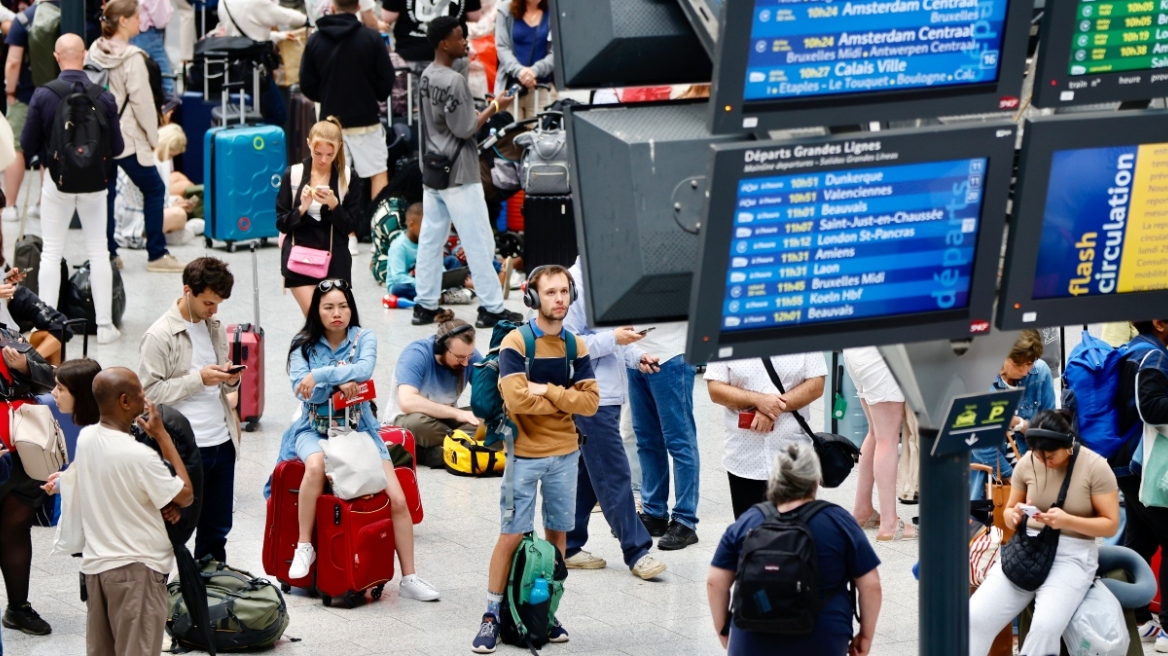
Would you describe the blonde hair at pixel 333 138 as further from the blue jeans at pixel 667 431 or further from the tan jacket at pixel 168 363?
the blue jeans at pixel 667 431

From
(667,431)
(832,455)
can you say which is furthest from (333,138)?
(832,455)

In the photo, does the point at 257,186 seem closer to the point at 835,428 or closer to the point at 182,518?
the point at 835,428

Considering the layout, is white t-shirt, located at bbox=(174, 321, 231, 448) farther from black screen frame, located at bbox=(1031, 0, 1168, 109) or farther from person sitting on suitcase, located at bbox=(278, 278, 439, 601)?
black screen frame, located at bbox=(1031, 0, 1168, 109)

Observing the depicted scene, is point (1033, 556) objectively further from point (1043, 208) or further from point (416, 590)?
point (1043, 208)

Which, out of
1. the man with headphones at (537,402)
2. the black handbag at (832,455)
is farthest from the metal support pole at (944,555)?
the black handbag at (832,455)

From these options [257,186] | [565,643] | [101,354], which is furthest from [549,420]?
[257,186]

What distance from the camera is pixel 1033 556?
7672 mm

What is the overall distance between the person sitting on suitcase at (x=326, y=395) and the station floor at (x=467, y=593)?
288mm

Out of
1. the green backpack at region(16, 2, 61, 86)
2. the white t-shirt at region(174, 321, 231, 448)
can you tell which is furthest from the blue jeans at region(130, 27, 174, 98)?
the white t-shirt at region(174, 321, 231, 448)

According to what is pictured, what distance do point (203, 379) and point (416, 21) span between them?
881cm

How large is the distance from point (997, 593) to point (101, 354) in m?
7.44

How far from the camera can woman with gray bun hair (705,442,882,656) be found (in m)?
6.32

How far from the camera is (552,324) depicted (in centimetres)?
826

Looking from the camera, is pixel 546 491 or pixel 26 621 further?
pixel 546 491
